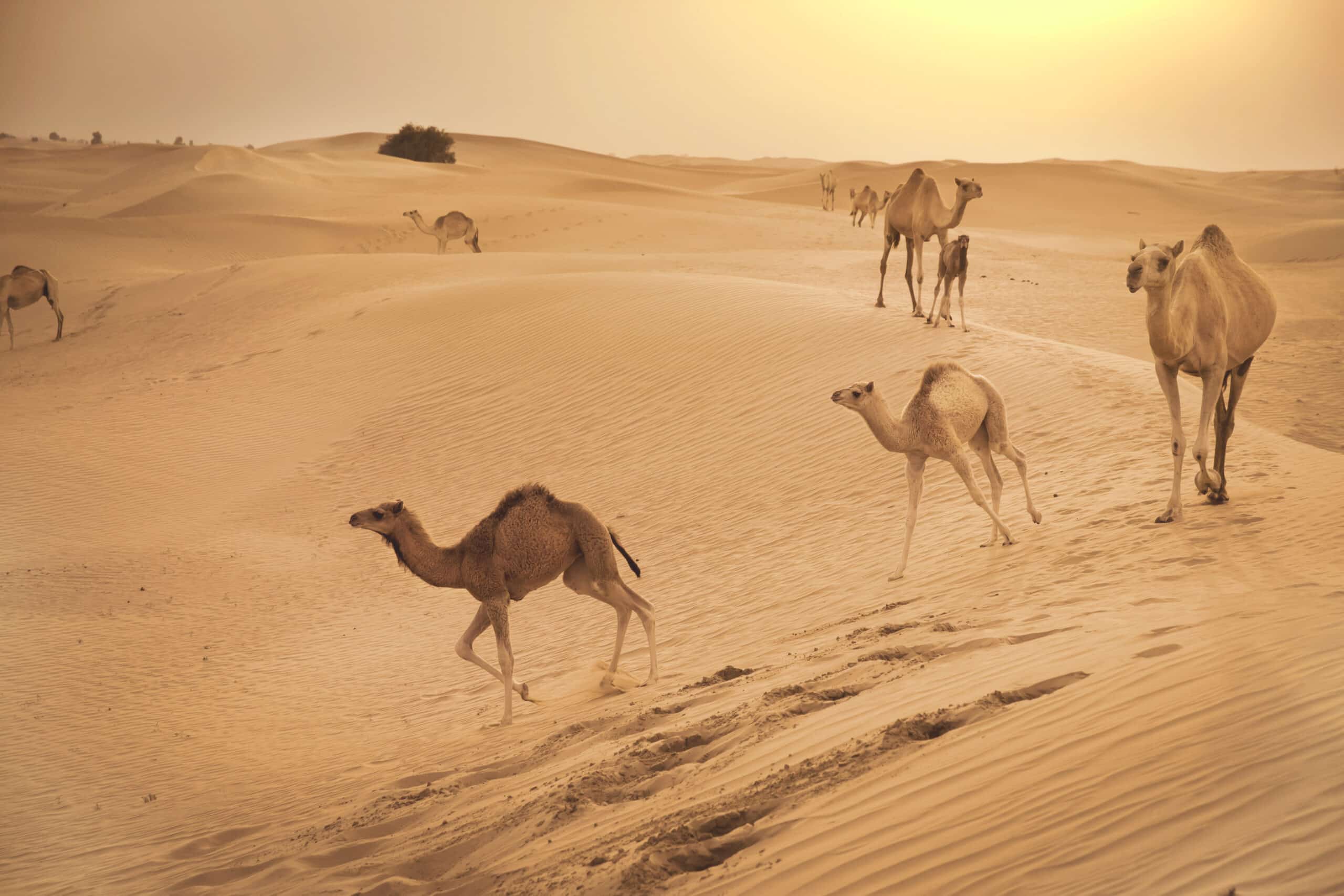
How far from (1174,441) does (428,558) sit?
20.7 ft

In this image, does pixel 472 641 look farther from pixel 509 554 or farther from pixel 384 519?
pixel 384 519

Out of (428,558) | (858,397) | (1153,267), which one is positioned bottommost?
(428,558)

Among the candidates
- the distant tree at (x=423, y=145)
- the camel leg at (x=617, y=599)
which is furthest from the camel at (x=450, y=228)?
the distant tree at (x=423, y=145)

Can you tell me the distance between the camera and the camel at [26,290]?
26547mm

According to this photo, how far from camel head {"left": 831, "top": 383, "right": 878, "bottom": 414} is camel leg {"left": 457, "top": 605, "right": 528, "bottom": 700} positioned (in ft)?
11.1

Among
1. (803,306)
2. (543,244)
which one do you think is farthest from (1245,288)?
(543,244)

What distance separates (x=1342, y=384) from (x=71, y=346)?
2635 centimetres

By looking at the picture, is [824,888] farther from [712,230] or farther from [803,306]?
[712,230]

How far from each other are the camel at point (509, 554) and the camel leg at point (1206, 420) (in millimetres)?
4916

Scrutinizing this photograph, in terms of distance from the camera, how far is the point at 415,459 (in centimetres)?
1644

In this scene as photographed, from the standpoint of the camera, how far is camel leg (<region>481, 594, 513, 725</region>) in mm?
8016

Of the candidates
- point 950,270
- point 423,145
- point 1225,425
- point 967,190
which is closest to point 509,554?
point 1225,425

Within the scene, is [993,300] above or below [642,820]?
above

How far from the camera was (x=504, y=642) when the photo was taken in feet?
26.9
